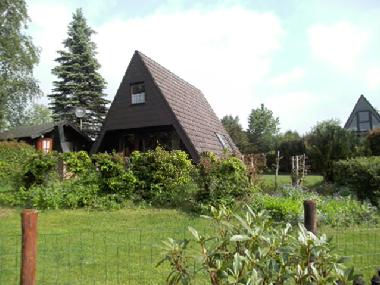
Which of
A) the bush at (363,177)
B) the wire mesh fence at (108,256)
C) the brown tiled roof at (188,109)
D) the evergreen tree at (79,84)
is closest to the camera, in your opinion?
the wire mesh fence at (108,256)

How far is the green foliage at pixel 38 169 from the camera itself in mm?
12789

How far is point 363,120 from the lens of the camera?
4509cm

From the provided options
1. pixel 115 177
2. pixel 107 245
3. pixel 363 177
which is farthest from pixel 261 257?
pixel 363 177

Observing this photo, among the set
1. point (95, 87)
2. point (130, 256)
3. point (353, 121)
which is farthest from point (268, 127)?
point (130, 256)

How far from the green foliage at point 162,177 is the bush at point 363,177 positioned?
512 centimetres

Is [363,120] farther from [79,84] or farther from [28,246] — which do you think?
[28,246]

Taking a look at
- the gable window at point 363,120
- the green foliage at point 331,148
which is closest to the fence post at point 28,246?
the green foliage at point 331,148

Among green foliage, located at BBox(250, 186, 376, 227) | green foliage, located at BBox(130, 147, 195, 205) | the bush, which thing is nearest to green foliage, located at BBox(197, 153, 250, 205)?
green foliage, located at BBox(250, 186, 376, 227)

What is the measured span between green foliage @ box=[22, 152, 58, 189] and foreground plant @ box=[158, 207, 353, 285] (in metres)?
10.5

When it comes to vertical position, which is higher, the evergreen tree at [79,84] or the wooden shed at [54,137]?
the evergreen tree at [79,84]

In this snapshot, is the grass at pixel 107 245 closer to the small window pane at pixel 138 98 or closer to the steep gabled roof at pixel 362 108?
the small window pane at pixel 138 98

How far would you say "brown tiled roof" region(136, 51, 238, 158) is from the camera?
63.8 feet

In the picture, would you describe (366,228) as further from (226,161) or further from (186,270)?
(186,270)

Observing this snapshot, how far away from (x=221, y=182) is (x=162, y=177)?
1911mm
